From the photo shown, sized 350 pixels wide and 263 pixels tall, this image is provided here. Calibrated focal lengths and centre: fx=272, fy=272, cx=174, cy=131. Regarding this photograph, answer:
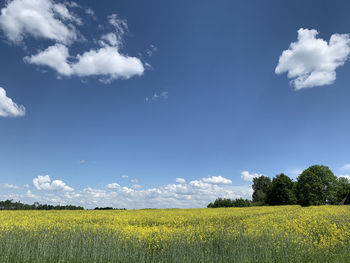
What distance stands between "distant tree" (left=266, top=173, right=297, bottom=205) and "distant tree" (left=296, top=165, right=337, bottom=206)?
277cm

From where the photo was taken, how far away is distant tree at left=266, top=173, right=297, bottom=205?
215 ft

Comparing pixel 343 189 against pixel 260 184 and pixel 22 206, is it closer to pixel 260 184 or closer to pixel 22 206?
pixel 260 184

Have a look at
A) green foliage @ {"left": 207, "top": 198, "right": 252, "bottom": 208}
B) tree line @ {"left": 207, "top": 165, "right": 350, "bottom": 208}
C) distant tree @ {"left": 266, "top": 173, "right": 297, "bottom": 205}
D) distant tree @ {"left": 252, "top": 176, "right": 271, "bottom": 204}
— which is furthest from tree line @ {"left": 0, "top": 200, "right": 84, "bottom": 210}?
distant tree @ {"left": 252, "top": 176, "right": 271, "bottom": 204}

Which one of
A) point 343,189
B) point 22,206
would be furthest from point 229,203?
point 343,189

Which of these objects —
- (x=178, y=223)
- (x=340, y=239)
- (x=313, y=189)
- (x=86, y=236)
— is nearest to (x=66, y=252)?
(x=86, y=236)

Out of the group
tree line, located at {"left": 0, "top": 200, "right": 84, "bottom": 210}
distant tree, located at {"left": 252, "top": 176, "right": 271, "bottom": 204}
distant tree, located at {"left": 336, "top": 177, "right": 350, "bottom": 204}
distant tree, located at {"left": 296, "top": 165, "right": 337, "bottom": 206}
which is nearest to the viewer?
tree line, located at {"left": 0, "top": 200, "right": 84, "bottom": 210}

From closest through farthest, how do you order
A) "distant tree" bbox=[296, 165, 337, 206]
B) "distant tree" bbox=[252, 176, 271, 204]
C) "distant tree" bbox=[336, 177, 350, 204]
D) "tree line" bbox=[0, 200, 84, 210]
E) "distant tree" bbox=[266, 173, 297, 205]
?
"tree line" bbox=[0, 200, 84, 210] → "distant tree" bbox=[296, 165, 337, 206] → "distant tree" bbox=[266, 173, 297, 205] → "distant tree" bbox=[336, 177, 350, 204] → "distant tree" bbox=[252, 176, 271, 204]

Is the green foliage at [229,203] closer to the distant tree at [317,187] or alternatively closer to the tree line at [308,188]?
the tree line at [308,188]

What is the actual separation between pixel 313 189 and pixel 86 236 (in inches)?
2402

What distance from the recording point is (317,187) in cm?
6031

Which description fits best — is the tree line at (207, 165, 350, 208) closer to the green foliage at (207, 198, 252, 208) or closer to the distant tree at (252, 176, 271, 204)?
the green foliage at (207, 198, 252, 208)

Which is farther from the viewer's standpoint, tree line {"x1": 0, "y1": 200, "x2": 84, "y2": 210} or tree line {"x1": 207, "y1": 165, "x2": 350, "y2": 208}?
tree line {"x1": 207, "y1": 165, "x2": 350, "y2": 208}

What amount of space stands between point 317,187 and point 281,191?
919cm

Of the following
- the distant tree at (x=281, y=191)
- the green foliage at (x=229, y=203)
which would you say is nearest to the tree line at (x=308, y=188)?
the distant tree at (x=281, y=191)
